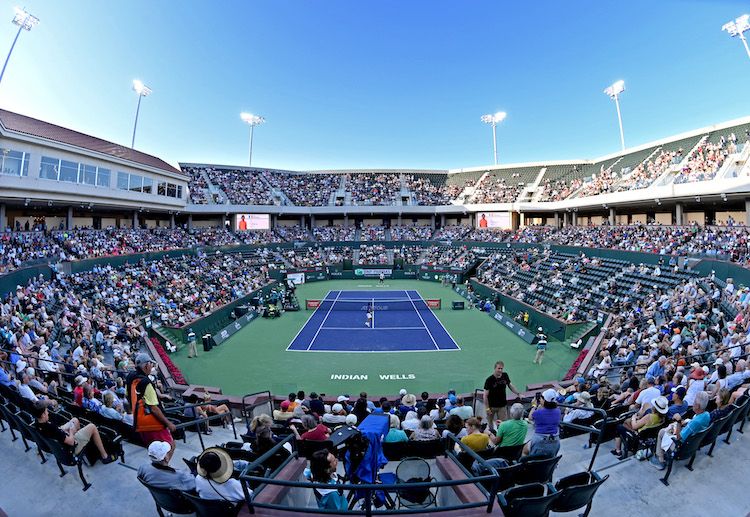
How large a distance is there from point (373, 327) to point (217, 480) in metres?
25.0

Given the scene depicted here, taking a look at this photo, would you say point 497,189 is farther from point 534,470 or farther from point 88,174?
point 534,470

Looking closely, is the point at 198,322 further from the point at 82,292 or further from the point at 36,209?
the point at 36,209

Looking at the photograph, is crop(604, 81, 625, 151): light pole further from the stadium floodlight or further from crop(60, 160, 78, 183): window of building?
crop(60, 160, 78, 183): window of building

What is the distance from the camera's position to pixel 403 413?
10.4 meters

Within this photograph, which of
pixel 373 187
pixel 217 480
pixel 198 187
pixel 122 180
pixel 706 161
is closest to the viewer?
pixel 217 480

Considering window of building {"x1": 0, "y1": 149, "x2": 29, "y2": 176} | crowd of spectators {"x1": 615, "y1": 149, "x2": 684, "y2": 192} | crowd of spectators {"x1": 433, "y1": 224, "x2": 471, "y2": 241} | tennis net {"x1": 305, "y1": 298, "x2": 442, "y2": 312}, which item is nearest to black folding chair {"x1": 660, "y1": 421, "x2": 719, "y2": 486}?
tennis net {"x1": 305, "y1": 298, "x2": 442, "y2": 312}

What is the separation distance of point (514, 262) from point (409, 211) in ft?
87.5

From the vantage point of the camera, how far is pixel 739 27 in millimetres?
36938

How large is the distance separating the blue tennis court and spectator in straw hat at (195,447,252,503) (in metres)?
19.5

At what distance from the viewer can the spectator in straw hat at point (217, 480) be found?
4406 millimetres

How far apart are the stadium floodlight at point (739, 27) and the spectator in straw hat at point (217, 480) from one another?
50261 mm

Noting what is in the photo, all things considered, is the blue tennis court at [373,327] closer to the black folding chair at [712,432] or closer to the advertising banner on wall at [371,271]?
the advertising banner on wall at [371,271]

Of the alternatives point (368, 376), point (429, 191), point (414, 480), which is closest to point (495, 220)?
point (429, 191)

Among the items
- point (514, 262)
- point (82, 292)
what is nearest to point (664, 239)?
point (514, 262)
